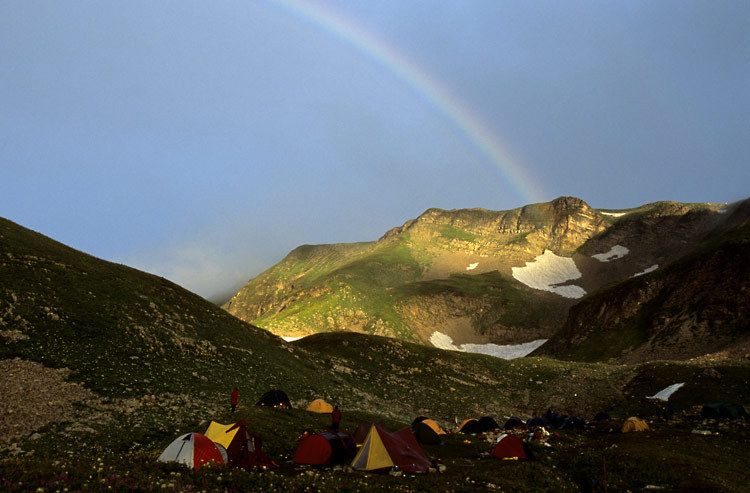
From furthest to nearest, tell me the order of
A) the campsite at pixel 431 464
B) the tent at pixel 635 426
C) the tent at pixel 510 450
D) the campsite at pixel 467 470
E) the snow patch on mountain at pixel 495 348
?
1. the snow patch on mountain at pixel 495 348
2. the tent at pixel 635 426
3. the tent at pixel 510 450
4. the campsite at pixel 431 464
5. the campsite at pixel 467 470

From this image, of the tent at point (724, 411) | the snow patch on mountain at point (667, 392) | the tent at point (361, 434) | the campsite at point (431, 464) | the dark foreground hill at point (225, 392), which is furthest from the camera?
the snow patch on mountain at point (667, 392)

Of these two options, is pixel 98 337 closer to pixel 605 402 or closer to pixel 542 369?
pixel 605 402

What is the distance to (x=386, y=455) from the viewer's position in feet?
77.0

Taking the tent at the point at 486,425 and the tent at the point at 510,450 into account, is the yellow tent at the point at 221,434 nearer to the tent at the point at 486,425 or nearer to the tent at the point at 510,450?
the tent at the point at 510,450

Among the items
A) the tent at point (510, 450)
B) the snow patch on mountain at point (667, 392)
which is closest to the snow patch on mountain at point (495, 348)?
the snow patch on mountain at point (667, 392)

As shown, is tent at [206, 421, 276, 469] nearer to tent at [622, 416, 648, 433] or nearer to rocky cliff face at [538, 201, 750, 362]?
tent at [622, 416, 648, 433]

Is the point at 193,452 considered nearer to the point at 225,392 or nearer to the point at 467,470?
the point at 467,470

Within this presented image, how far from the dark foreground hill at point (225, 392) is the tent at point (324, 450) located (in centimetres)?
264

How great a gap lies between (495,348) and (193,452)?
581 feet

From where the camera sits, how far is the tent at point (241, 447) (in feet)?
78.2

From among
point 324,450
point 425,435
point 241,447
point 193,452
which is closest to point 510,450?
point 425,435

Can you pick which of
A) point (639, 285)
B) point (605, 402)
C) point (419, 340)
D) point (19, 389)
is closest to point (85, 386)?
point (19, 389)

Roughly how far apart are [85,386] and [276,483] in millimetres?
24833

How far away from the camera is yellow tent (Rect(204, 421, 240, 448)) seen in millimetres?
24638
